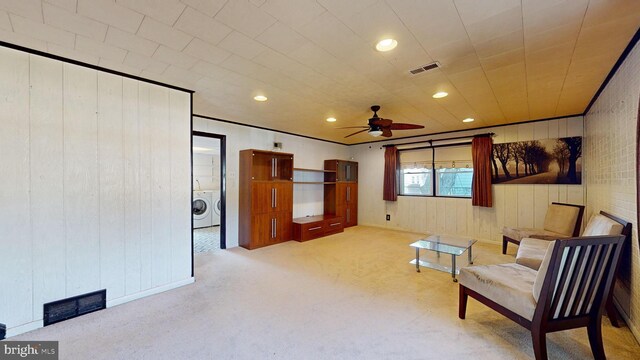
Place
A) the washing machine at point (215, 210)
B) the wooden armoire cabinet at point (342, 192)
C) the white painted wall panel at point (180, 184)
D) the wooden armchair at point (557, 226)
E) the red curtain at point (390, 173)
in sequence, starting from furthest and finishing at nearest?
1. the washing machine at point (215, 210)
2. the wooden armoire cabinet at point (342, 192)
3. the red curtain at point (390, 173)
4. the wooden armchair at point (557, 226)
5. the white painted wall panel at point (180, 184)

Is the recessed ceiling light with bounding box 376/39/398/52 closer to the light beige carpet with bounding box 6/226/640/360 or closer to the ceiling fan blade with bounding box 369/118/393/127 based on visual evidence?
the ceiling fan blade with bounding box 369/118/393/127

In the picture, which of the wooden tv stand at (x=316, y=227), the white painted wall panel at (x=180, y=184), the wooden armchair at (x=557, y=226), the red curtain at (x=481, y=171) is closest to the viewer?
the white painted wall panel at (x=180, y=184)

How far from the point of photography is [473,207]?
5312 mm

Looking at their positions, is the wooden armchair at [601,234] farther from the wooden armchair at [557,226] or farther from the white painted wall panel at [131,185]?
the white painted wall panel at [131,185]

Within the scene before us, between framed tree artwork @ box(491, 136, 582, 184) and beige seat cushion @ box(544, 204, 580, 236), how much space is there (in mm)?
670

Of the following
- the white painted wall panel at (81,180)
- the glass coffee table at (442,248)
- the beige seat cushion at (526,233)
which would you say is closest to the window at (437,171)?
the beige seat cushion at (526,233)

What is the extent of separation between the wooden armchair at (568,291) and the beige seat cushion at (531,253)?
76 centimetres

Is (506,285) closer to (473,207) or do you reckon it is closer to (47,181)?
(473,207)

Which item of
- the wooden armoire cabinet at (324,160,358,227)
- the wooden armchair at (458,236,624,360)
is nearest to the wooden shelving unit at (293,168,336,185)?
the wooden armoire cabinet at (324,160,358,227)

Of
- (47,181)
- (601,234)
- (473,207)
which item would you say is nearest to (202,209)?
(47,181)

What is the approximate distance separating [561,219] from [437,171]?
2330 mm

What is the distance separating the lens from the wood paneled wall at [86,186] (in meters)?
2.11

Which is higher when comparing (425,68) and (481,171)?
(425,68)

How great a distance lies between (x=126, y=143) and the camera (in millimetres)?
2684
